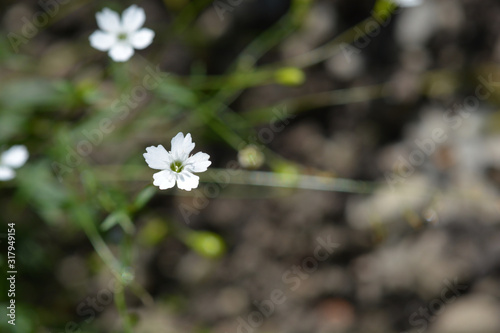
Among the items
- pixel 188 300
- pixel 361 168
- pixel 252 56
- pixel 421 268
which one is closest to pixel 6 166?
pixel 188 300

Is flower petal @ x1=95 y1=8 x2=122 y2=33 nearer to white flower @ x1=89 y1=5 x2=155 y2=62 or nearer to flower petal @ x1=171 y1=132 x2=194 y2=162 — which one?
white flower @ x1=89 y1=5 x2=155 y2=62

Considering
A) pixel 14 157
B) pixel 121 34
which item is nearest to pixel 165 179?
pixel 121 34

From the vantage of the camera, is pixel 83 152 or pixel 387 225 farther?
pixel 387 225

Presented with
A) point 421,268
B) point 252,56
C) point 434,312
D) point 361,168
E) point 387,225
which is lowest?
point 434,312

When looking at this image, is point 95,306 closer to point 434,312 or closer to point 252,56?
point 252,56

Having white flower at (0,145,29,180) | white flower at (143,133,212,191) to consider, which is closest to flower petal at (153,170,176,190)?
white flower at (143,133,212,191)

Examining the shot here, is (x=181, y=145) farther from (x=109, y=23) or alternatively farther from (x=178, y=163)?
(x=109, y=23)

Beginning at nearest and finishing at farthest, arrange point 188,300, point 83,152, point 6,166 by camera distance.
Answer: point 6,166
point 83,152
point 188,300
